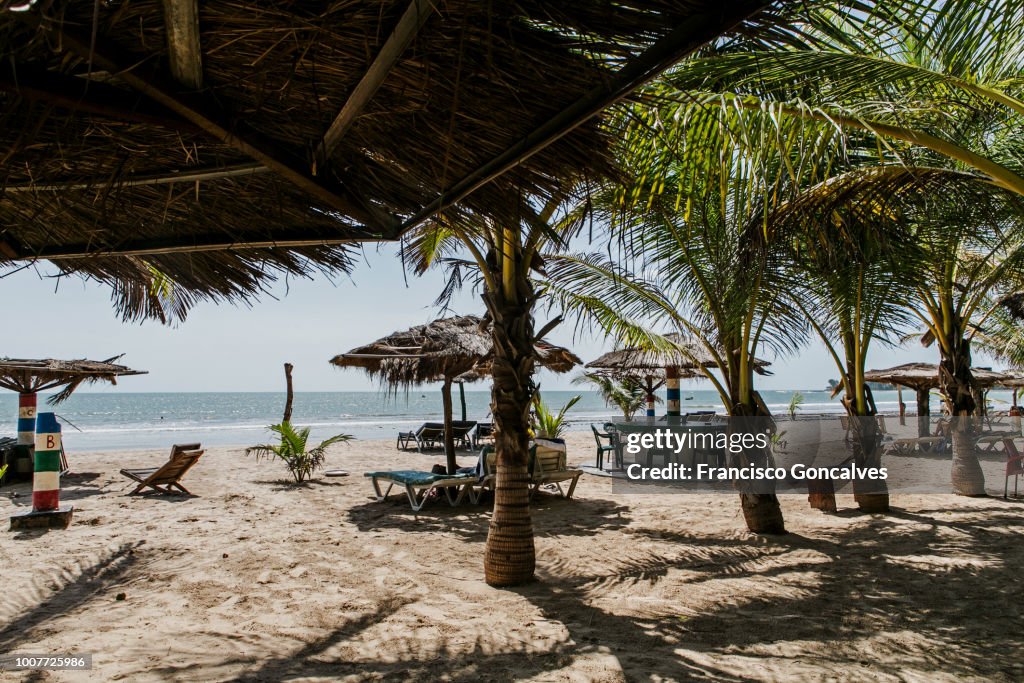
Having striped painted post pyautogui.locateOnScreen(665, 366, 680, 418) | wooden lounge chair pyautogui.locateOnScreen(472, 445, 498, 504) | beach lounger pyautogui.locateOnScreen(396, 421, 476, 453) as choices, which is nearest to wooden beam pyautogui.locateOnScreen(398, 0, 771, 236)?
wooden lounge chair pyautogui.locateOnScreen(472, 445, 498, 504)

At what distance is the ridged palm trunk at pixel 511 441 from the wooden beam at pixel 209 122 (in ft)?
8.55

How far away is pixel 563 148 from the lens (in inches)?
84.7

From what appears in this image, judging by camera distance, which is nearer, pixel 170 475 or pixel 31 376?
pixel 170 475

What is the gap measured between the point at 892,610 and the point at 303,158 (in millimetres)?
4641

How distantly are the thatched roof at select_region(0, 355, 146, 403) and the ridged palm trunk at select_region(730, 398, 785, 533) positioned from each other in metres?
10.4

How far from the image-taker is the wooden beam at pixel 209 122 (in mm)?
1396

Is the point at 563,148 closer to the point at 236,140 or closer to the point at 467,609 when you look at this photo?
the point at 236,140

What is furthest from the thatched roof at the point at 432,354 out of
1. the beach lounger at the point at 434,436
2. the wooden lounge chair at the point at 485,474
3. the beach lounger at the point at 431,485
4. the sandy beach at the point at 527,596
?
the beach lounger at the point at 434,436

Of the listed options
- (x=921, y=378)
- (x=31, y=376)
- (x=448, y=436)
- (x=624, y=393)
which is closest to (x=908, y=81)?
(x=448, y=436)

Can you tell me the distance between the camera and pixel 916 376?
16531mm

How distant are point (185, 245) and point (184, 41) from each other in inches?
55.1

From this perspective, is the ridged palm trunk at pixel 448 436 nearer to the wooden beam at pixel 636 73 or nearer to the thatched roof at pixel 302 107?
the thatched roof at pixel 302 107

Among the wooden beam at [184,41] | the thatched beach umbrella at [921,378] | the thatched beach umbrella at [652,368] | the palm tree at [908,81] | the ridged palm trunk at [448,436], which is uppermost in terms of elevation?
the palm tree at [908,81]

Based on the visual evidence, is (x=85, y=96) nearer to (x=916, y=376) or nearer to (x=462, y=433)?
(x=462, y=433)
